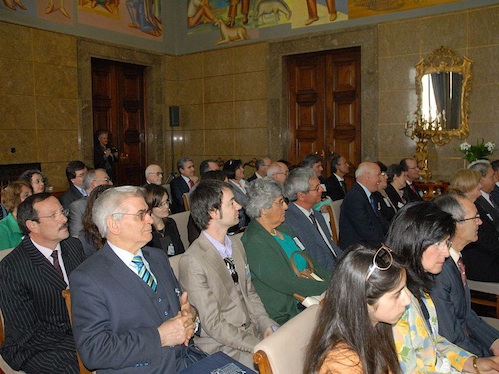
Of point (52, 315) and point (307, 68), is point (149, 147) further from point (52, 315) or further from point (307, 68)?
point (52, 315)

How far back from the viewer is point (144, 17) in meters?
10.5

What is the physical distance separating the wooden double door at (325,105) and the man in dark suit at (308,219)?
5.19 metres

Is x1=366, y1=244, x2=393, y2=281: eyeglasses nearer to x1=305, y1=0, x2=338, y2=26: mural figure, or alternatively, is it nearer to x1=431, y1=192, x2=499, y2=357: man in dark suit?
x1=431, y1=192, x2=499, y2=357: man in dark suit

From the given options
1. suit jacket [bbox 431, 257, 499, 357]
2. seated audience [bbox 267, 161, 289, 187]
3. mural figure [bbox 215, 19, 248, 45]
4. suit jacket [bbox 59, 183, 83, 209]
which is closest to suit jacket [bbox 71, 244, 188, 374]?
suit jacket [bbox 431, 257, 499, 357]

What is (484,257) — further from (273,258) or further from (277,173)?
(277,173)

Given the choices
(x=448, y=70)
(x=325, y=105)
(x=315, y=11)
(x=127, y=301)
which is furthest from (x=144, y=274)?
(x=315, y=11)

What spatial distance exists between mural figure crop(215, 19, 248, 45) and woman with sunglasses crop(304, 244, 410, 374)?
9288 millimetres

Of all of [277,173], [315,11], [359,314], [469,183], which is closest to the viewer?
[359,314]

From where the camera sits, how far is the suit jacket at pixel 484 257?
4105 mm

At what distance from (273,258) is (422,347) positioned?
1169 mm

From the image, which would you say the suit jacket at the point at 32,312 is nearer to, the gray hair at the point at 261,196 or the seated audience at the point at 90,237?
the seated audience at the point at 90,237

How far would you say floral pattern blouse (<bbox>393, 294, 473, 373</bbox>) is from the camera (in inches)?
84.9

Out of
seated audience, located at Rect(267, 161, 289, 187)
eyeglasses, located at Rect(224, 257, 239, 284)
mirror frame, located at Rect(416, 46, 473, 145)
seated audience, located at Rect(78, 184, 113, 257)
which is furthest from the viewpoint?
mirror frame, located at Rect(416, 46, 473, 145)

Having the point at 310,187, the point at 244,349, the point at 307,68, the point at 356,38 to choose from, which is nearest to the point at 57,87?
the point at 307,68
